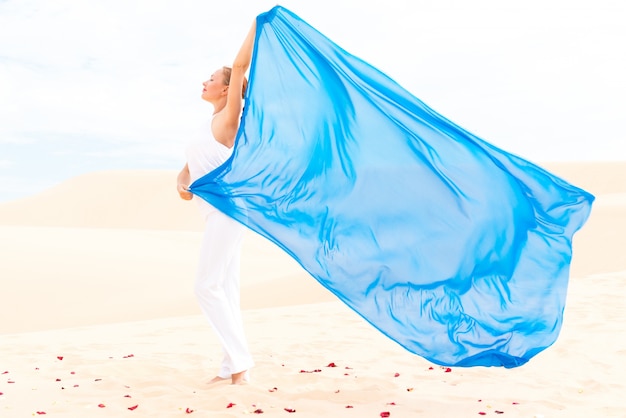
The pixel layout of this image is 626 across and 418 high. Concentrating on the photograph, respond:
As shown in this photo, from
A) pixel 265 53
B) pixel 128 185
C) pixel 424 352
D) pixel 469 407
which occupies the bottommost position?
pixel 469 407

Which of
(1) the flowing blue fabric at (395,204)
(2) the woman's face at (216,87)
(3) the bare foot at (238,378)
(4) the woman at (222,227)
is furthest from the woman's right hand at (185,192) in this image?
(3) the bare foot at (238,378)

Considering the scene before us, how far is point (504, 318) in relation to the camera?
5.27 metres

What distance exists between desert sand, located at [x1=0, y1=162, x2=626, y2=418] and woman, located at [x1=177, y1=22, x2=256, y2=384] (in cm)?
50

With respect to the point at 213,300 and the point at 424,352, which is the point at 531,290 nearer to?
the point at 424,352

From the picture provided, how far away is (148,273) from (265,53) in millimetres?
11597

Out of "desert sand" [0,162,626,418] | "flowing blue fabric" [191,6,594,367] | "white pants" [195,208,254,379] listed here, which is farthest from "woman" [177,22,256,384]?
"desert sand" [0,162,626,418]

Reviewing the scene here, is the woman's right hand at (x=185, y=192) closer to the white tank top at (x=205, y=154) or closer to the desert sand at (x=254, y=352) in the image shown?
the white tank top at (x=205, y=154)

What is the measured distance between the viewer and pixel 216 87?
5617 mm

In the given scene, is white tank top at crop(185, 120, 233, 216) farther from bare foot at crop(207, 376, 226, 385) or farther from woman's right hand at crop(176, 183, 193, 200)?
bare foot at crop(207, 376, 226, 385)

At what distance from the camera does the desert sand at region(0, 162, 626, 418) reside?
210 inches

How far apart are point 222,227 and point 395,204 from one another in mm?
1273

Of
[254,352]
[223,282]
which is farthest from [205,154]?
[254,352]

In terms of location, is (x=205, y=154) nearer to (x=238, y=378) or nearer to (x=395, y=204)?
(x=395, y=204)

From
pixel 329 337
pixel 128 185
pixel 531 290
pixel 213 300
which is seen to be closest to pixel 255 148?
pixel 213 300
